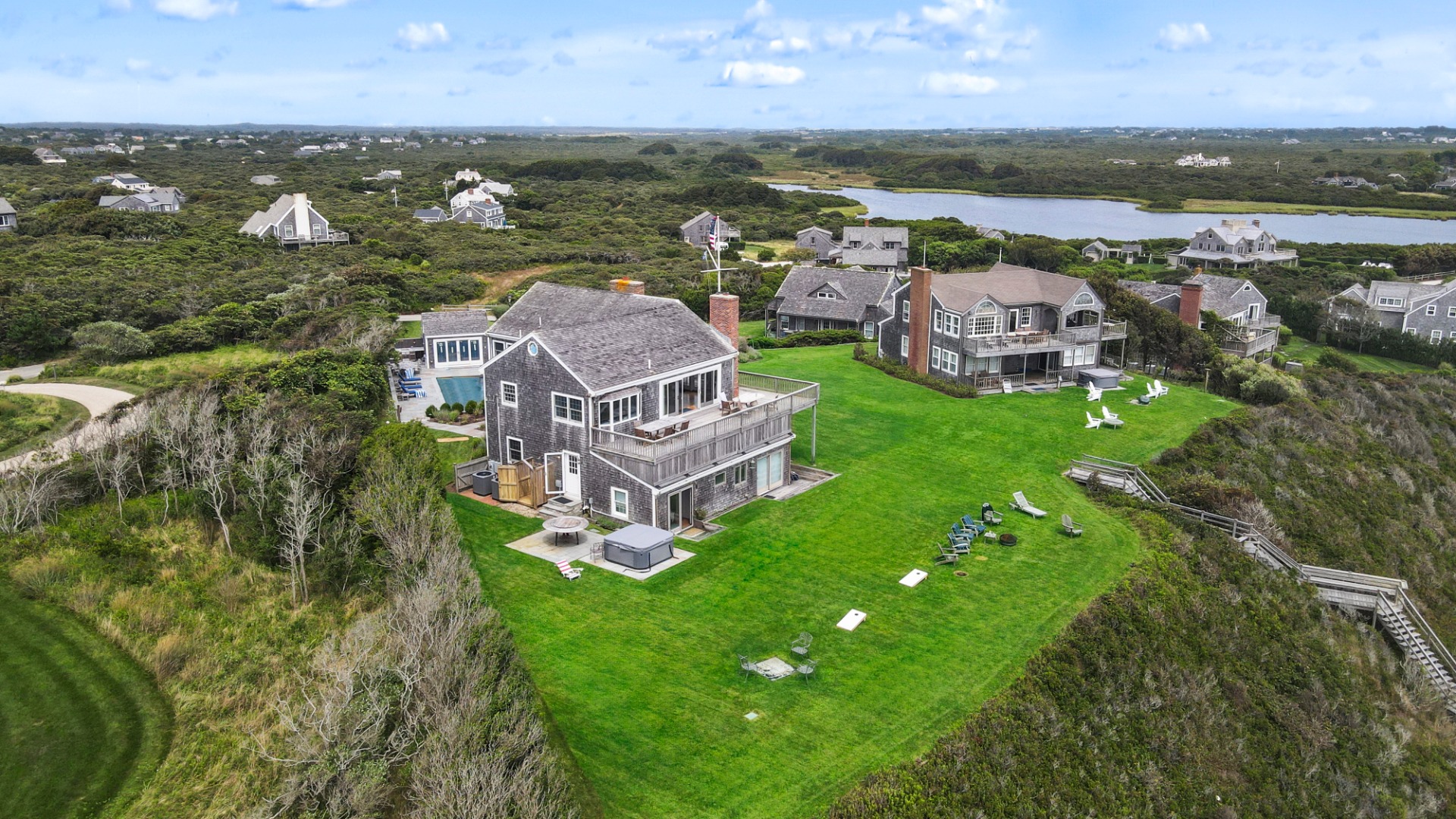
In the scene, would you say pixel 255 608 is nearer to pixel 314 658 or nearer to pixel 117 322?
pixel 314 658

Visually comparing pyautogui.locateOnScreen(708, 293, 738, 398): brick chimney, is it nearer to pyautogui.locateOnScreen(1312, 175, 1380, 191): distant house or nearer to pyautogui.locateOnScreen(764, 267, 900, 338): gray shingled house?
pyautogui.locateOnScreen(764, 267, 900, 338): gray shingled house

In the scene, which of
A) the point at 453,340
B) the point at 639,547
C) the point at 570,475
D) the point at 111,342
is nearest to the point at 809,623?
the point at 639,547

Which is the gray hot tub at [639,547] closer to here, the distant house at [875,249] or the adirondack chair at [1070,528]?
the adirondack chair at [1070,528]

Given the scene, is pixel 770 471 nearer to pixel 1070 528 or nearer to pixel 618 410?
pixel 618 410

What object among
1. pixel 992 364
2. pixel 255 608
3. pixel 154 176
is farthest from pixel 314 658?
pixel 154 176

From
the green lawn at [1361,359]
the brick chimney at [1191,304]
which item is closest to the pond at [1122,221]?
the green lawn at [1361,359]

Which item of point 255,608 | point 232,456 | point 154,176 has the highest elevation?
point 154,176
